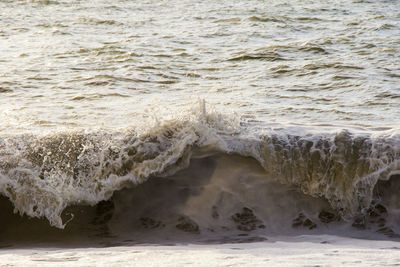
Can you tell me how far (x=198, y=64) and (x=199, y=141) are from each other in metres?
4.52

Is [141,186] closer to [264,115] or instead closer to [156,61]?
[264,115]

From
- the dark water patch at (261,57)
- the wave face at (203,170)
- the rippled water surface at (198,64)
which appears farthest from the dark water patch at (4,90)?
the dark water patch at (261,57)

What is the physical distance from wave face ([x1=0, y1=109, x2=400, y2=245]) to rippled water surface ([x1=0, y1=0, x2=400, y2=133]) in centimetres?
52

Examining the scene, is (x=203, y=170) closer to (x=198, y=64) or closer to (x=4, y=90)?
(x=4, y=90)

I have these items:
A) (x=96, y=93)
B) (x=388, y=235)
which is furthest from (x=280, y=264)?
(x=96, y=93)

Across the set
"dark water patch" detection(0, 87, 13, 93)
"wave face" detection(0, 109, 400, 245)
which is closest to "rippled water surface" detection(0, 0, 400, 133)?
"dark water patch" detection(0, 87, 13, 93)

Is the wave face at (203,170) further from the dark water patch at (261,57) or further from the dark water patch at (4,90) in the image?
the dark water patch at (261,57)

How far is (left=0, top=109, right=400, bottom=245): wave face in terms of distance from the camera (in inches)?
186

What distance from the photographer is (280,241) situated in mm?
4297

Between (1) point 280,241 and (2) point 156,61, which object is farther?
(2) point 156,61

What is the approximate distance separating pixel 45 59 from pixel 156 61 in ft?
6.12

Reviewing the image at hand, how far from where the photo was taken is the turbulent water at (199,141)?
4672mm

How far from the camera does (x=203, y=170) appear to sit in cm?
507

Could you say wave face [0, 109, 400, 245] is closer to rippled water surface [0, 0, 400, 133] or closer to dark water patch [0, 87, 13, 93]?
rippled water surface [0, 0, 400, 133]
